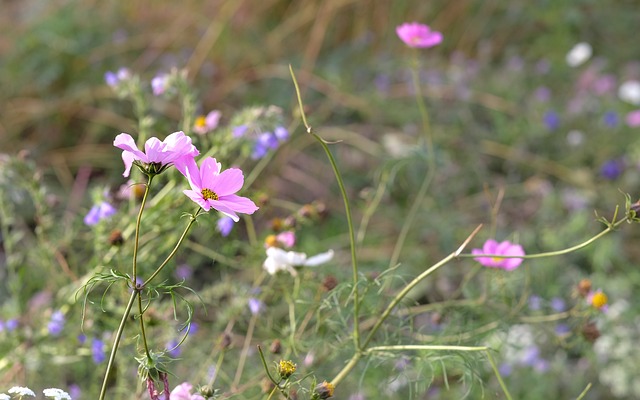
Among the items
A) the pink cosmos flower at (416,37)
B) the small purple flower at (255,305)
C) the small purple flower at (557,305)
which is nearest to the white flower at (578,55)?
the small purple flower at (557,305)

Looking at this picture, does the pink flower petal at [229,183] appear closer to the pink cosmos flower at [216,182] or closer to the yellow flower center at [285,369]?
the pink cosmos flower at [216,182]

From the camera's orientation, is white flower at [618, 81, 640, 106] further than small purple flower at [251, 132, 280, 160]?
Yes

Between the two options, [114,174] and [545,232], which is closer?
[545,232]

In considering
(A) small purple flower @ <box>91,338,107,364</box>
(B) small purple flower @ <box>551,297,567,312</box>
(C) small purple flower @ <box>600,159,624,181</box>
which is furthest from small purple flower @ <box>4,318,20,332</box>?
(C) small purple flower @ <box>600,159,624,181</box>

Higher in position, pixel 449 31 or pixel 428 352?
pixel 428 352

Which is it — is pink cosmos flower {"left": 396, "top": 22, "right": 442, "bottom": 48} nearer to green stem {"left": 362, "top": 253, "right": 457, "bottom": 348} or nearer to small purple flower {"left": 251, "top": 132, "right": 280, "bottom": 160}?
small purple flower {"left": 251, "top": 132, "right": 280, "bottom": 160}

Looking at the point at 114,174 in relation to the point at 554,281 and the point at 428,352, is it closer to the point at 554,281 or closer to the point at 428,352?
the point at 554,281

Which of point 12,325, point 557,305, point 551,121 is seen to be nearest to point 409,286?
point 12,325

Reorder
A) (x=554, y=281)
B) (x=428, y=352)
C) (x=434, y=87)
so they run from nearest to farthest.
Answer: (x=428, y=352) → (x=554, y=281) → (x=434, y=87)

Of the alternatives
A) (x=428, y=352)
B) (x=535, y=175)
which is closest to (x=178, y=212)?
(x=428, y=352)
